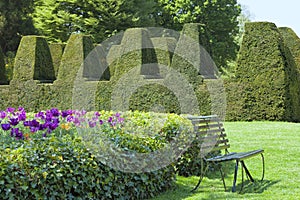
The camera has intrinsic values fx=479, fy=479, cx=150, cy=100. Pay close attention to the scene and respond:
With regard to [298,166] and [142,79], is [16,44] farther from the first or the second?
[298,166]

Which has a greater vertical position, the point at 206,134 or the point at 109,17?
the point at 109,17

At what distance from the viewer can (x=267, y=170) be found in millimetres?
8031

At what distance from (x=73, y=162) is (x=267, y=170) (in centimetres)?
403

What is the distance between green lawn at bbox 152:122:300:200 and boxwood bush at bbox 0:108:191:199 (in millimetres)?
488

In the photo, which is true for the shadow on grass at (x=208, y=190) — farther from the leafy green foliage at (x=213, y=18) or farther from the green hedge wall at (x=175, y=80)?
the leafy green foliage at (x=213, y=18)

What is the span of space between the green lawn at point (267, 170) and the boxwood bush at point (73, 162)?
0.49m

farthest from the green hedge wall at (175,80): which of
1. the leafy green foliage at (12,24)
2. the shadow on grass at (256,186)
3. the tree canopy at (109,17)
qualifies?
the leafy green foliage at (12,24)

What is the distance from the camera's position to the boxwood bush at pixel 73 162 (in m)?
4.71

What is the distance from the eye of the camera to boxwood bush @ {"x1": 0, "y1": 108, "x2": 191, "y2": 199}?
471 centimetres

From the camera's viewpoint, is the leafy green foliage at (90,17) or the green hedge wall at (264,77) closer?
the green hedge wall at (264,77)

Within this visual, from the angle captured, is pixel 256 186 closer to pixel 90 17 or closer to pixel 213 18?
pixel 90 17

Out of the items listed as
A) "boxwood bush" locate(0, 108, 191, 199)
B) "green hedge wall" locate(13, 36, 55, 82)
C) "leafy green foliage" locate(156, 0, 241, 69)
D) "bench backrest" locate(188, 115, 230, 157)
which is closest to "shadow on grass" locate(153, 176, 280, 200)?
"boxwood bush" locate(0, 108, 191, 199)

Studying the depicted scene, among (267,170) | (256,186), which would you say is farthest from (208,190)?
(267,170)

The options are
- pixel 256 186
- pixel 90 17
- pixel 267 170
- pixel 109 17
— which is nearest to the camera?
pixel 256 186
